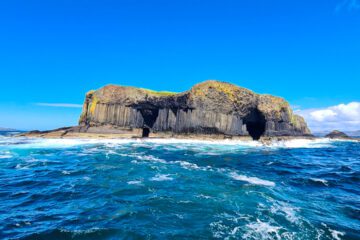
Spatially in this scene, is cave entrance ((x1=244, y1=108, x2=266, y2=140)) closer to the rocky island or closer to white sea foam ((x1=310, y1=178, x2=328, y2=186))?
the rocky island

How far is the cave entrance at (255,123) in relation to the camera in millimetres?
70438

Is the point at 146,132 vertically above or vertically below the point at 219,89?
below

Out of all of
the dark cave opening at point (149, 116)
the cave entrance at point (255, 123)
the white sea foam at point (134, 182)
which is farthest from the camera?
the dark cave opening at point (149, 116)

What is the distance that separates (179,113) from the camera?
67375 mm

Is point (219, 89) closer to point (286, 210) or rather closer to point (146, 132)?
point (146, 132)

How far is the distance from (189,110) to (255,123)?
21753 millimetres

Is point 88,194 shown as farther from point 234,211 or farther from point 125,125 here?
point 125,125

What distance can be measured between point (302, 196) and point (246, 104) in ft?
178

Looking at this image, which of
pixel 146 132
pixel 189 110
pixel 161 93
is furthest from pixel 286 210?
pixel 146 132

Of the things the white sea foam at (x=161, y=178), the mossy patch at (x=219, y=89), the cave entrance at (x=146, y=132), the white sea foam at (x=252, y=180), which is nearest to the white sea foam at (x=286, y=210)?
the white sea foam at (x=252, y=180)

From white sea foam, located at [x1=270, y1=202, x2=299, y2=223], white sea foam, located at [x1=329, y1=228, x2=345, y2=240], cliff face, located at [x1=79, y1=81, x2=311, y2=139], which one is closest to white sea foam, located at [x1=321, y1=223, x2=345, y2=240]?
white sea foam, located at [x1=329, y1=228, x2=345, y2=240]

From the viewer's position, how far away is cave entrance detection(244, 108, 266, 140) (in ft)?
231

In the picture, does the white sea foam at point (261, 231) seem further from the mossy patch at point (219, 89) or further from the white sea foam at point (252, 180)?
the mossy patch at point (219, 89)

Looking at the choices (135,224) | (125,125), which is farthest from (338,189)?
(125,125)
